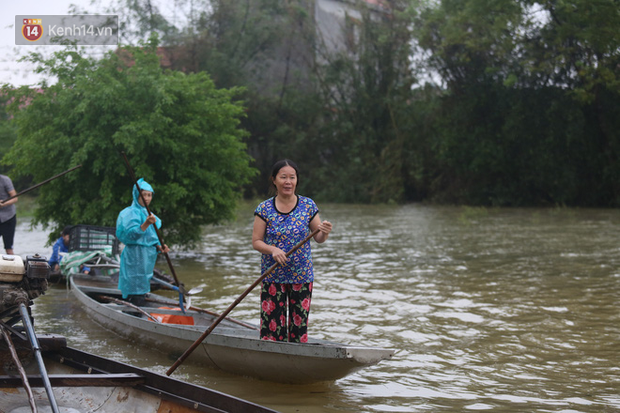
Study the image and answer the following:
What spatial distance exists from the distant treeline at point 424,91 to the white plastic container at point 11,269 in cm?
1838

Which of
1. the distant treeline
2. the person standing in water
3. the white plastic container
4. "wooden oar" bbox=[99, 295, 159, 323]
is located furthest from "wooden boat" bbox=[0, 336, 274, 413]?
the distant treeline

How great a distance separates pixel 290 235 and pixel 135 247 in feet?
9.37

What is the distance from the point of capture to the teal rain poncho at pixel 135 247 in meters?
7.19

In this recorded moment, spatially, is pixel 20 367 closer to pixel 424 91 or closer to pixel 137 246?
pixel 137 246

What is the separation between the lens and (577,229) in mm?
18484

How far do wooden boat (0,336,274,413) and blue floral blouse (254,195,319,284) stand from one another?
1284 millimetres

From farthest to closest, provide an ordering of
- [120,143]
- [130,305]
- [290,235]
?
[120,143]
[130,305]
[290,235]

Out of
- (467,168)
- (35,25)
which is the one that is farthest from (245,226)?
(467,168)

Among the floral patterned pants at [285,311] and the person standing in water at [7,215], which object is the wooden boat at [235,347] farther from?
the person standing in water at [7,215]

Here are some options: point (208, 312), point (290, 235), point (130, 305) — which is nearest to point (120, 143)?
point (130, 305)

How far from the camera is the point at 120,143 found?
12.0 meters
